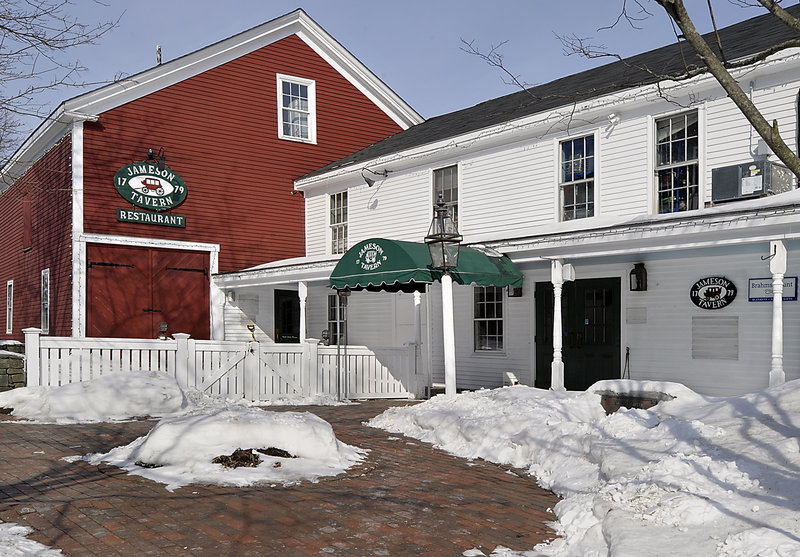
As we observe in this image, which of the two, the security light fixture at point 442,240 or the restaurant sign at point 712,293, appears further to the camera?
the restaurant sign at point 712,293

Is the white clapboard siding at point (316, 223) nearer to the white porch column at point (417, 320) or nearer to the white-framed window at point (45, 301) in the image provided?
the white porch column at point (417, 320)

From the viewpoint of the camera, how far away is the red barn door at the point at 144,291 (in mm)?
16453

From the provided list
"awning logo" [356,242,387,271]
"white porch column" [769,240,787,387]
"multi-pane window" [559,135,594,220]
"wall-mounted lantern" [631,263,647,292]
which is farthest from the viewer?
"multi-pane window" [559,135,594,220]

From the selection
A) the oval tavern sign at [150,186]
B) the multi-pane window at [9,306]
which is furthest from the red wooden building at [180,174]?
the multi-pane window at [9,306]

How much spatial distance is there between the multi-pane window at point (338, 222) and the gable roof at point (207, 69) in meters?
4.02

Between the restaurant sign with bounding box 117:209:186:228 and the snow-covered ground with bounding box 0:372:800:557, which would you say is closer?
the snow-covered ground with bounding box 0:372:800:557

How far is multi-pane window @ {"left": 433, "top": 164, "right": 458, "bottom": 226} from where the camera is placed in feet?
52.4

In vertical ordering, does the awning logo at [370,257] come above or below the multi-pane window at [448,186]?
below

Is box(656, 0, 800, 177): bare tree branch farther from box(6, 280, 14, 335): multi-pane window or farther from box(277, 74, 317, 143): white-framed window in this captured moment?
box(6, 280, 14, 335): multi-pane window

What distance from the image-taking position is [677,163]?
1205cm

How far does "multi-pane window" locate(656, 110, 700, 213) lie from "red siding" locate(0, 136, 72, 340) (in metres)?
11.7

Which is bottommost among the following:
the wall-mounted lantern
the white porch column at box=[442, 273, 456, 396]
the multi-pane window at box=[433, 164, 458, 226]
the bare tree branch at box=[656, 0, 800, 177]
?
the white porch column at box=[442, 273, 456, 396]

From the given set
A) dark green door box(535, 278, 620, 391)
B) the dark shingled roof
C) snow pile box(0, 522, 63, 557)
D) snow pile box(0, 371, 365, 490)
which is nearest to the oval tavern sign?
the dark shingled roof

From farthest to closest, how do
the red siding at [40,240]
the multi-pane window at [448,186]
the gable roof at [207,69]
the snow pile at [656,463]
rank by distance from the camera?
the red siding at [40,240] → the gable roof at [207,69] → the multi-pane window at [448,186] → the snow pile at [656,463]
